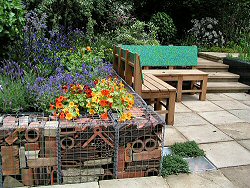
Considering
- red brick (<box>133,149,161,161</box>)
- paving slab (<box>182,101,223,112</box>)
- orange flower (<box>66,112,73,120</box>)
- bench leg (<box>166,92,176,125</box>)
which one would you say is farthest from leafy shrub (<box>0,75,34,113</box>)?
paving slab (<box>182,101,223,112</box>)

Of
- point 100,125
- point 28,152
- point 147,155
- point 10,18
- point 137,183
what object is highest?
point 10,18

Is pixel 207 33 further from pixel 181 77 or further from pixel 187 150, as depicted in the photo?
pixel 187 150

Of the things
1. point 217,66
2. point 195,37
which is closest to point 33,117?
point 217,66

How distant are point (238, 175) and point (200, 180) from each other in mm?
443

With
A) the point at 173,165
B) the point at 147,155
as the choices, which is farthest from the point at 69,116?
the point at 173,165

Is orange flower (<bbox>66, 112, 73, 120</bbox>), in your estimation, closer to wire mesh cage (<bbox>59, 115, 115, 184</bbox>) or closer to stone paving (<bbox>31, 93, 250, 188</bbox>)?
wire mesh cage (<bbox>59, 115, 115, 184</bbox>)

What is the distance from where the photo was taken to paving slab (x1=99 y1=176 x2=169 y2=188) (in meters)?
2.71

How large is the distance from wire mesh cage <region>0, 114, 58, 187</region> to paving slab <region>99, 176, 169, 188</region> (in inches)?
19.8

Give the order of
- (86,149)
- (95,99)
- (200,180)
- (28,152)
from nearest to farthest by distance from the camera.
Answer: (28,152) → (86,149) → (200,180) → (95,99)

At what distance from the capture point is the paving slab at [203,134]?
3805 mm

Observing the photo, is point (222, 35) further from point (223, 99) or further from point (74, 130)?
point (74, 130)

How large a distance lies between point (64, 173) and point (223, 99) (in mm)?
4014

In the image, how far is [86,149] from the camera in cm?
272

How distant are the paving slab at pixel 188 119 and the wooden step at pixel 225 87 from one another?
5.50ft
